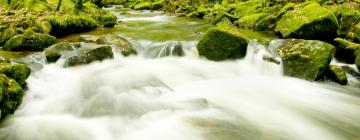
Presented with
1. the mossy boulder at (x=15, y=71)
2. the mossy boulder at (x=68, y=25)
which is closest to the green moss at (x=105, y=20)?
the mossy boulder at (x=68, y=25)

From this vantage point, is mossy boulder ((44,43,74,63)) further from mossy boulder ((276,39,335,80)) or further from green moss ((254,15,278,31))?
green moss ((254,15,278,31))

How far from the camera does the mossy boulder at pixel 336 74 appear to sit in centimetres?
1003

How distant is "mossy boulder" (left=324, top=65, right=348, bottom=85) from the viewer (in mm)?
10031

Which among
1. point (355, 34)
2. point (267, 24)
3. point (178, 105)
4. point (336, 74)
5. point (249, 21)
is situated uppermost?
point (355, 34)

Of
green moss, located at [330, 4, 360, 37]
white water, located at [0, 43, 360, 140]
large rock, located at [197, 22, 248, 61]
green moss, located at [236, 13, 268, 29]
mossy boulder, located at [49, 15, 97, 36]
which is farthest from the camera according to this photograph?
green moss, located at [236, 13, 268, 29]

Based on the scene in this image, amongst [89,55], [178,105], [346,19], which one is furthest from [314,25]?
[89,55]

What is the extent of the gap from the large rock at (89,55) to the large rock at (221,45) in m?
3.10

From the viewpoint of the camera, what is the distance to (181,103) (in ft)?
27.3

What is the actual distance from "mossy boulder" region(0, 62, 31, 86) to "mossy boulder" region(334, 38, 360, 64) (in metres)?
9.70

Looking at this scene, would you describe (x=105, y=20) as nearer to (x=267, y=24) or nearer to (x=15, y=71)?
(x=267, y=24)

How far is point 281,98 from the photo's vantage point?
9.29 m

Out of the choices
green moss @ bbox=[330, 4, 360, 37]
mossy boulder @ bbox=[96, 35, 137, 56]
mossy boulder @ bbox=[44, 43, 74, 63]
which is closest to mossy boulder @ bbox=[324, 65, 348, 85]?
green moss @ bbox=[330, 4, 360, 37]

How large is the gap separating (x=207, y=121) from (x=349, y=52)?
6.82 meters

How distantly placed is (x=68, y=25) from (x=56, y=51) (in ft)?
15.3
